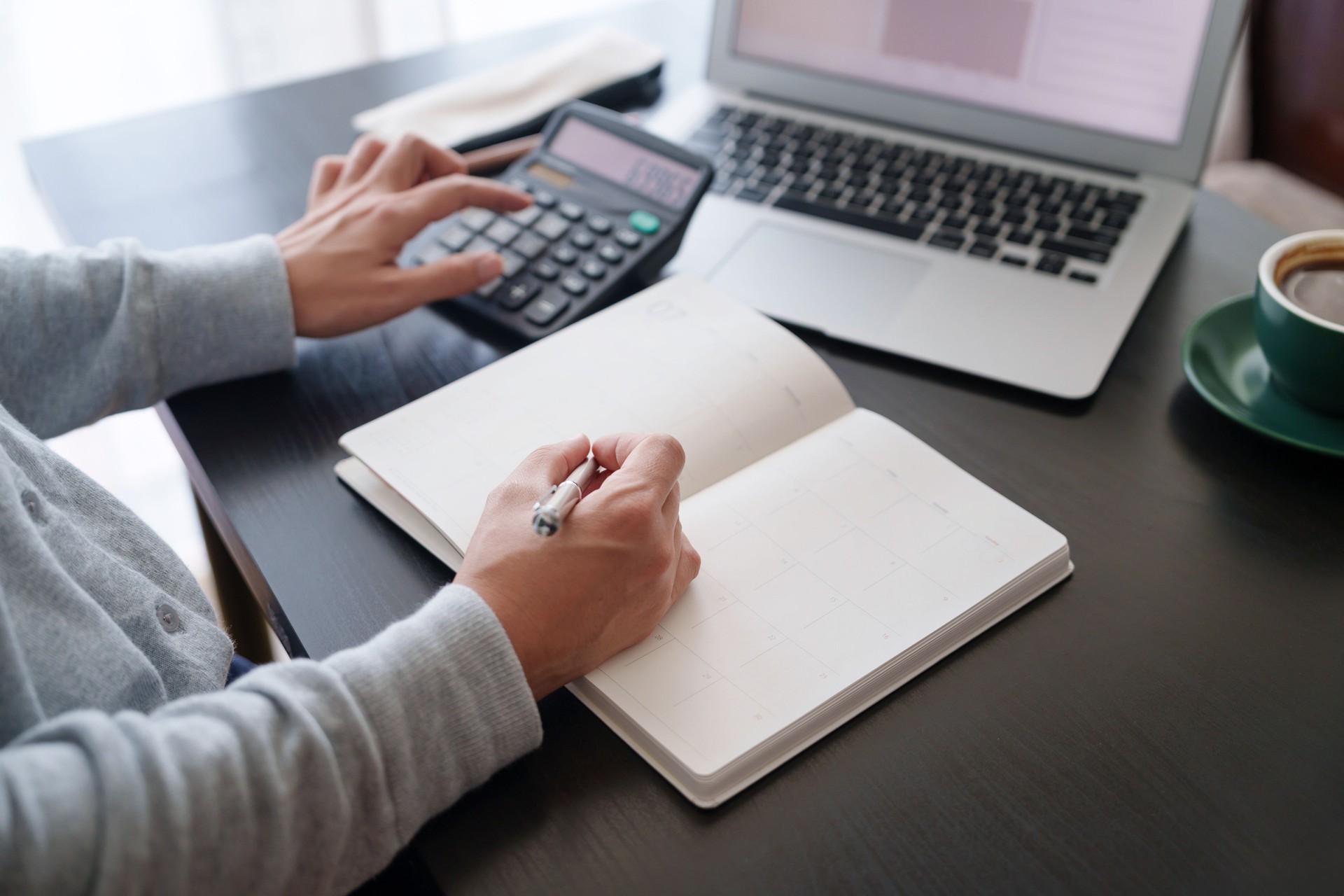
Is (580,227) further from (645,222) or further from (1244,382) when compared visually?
(1244,382)

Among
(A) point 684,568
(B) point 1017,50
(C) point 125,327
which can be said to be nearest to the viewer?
(A) point 684,568

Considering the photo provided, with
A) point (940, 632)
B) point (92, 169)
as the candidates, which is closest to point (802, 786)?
point (940, 632)

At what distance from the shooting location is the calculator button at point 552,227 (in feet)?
2.39

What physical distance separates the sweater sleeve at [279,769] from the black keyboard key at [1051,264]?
1.62ft

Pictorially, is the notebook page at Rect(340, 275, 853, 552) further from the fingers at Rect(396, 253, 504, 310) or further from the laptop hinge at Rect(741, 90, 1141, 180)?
the laptop hinge at Rect(741, 90, 1141, 180)

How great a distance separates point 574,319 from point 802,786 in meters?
0.36

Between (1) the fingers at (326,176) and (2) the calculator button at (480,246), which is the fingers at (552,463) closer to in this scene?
(2) the calculator button at (480,246)

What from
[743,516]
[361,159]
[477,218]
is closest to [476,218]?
[477,218]

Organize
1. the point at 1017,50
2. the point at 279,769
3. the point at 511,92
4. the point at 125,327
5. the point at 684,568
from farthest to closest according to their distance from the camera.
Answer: the point at 511,92
the point at 1017,50
the point at 125,327
the point at 684,568
the point at 279,769

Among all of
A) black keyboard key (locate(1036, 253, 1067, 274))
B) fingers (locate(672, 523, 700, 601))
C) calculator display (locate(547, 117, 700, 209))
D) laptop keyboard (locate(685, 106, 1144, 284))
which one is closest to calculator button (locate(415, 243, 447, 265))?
calculator display (locate(547, 117, 700, 209))

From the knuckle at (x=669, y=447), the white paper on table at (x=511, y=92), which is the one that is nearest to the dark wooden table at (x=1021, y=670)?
A: the knuckle at (x=669, y=447)

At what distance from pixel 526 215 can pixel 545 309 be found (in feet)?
0.33

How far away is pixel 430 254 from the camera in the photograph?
729 millimetres

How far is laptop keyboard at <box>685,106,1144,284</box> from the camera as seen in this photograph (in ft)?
2.48
